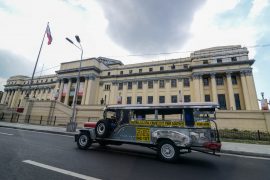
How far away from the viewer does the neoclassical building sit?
3331 cm

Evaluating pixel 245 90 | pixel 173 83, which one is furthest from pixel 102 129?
pixel 245 90

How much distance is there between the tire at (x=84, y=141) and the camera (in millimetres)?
7596

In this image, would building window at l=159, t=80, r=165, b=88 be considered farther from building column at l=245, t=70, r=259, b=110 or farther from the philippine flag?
the philippine flag

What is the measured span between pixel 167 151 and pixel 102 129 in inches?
132

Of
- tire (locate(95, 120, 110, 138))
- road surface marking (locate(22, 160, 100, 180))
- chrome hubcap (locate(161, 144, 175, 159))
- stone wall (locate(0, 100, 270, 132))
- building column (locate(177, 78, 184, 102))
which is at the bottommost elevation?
road surface marking (locate(22, 160, 100, 180))

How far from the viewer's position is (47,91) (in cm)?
6241

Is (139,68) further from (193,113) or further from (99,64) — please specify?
(193,113)

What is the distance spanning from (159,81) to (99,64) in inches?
827

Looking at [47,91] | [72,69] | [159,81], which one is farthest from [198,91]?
[47,91]

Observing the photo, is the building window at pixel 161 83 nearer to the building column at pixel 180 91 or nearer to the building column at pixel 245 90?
the building column at pixel 180 91

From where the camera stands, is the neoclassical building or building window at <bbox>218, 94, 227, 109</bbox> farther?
building window at <bbox>218, 94, 227, 109</bbox>

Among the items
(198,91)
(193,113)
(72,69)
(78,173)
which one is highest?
(72,69)

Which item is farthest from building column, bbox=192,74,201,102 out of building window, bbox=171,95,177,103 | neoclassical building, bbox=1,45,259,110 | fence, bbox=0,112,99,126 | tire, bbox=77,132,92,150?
tire, bbox=77,132,92,150

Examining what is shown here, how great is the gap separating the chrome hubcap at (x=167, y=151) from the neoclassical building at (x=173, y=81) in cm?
3076
